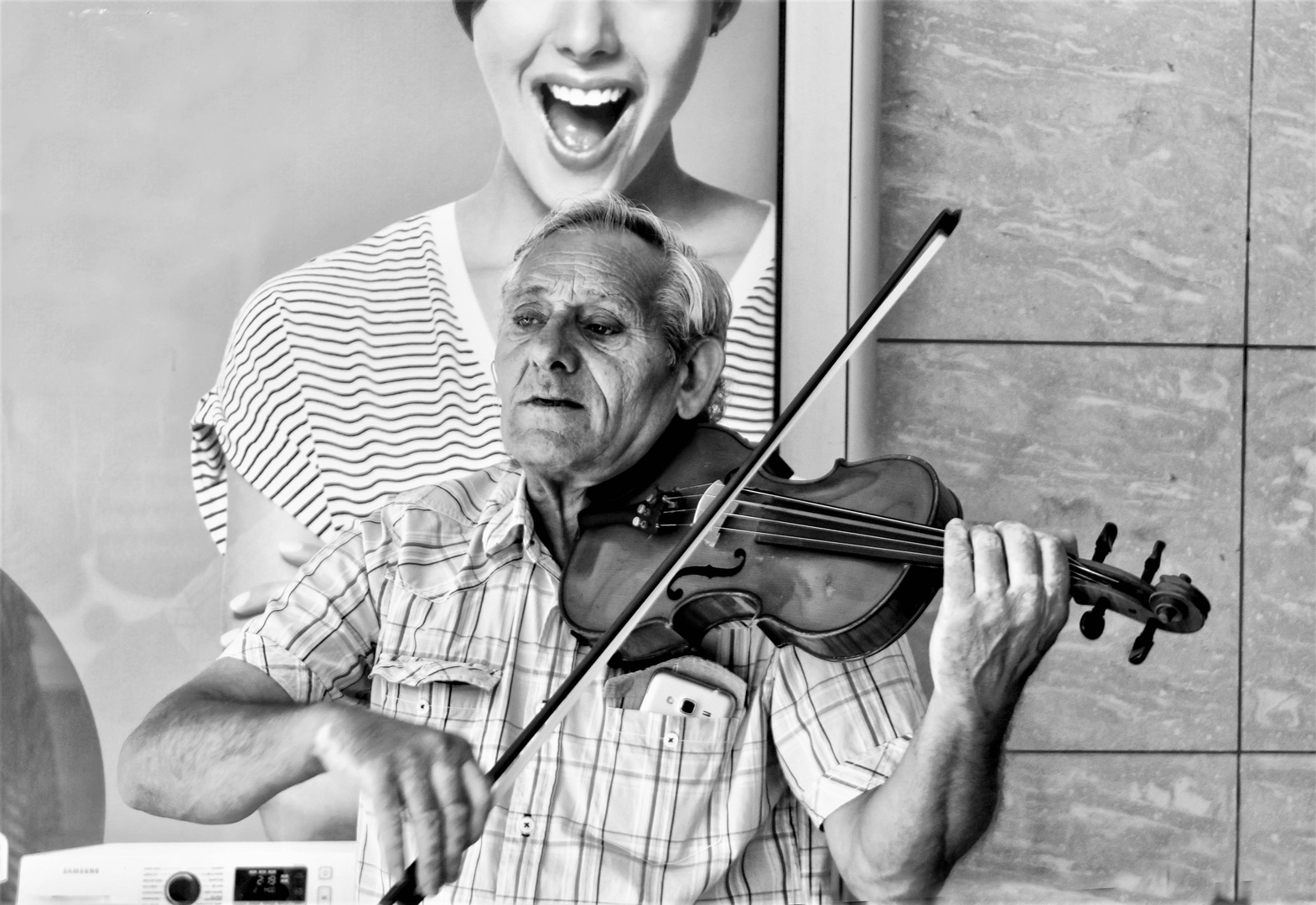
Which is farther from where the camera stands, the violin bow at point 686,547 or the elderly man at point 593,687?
the elderly man at point 593,687

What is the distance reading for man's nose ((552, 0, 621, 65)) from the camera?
183 centimetres

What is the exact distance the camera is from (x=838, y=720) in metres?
1.38

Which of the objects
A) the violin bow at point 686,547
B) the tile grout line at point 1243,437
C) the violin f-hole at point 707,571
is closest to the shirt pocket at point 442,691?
the violin bow at point 686,547

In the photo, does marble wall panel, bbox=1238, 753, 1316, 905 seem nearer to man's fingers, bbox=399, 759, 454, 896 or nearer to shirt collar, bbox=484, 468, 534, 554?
→ shirt collar, bbox=484, 468, 534, 554

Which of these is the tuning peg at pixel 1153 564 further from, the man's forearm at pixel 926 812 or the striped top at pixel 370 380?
the striped top at pixel 370 380

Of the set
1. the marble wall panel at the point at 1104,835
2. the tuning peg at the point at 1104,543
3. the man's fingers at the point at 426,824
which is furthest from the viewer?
the marble wall panel at the point at 1104,835

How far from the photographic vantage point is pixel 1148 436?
6.39ft

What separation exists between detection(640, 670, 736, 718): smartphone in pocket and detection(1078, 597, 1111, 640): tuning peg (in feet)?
1.34

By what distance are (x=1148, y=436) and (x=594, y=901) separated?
1.13m

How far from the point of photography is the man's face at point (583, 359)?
1531 mm

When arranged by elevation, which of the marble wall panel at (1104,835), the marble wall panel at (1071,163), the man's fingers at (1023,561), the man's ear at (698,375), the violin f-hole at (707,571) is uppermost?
the marble wall panel at (1071,163)

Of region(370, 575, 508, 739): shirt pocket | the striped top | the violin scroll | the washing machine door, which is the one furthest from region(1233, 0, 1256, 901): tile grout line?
the washing machine door

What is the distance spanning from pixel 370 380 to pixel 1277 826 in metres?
1.55

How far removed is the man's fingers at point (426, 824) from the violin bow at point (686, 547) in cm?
7
